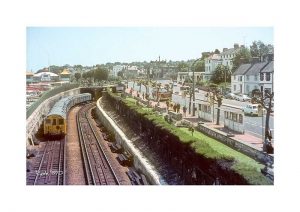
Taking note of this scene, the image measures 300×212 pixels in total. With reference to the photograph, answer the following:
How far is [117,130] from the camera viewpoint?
375 inches

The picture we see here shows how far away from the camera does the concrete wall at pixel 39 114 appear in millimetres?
8672

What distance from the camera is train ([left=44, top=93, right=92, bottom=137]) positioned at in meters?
9.55

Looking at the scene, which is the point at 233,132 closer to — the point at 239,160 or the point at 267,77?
the point at 239,160

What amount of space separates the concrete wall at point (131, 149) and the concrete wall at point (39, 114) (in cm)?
89

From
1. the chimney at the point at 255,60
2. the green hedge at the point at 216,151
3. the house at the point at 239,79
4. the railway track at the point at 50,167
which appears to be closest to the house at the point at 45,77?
the railway track at the point at 50,167

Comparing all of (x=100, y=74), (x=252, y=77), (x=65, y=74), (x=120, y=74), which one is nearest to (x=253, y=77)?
(x=252, y=77)

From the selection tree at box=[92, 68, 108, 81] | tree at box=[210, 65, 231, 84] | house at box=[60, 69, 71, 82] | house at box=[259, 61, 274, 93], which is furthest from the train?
house at box=[259, 61, 274, 93]

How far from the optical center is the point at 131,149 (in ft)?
29.2

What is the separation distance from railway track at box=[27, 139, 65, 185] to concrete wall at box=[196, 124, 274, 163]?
321 centimetres

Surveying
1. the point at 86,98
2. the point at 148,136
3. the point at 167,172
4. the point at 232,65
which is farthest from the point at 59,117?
the point at 232,65

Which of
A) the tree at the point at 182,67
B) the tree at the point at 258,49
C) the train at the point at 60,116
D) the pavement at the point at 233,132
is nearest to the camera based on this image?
the pavement at the point at 233,132

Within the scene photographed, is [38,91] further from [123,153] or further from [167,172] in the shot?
[167,172]

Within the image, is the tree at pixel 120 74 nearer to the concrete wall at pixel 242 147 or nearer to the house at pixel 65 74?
the house at pixel 65 74

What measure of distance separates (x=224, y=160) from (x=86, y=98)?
4280mm
